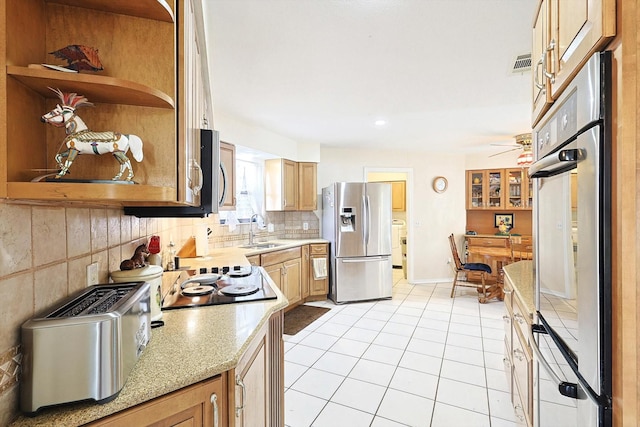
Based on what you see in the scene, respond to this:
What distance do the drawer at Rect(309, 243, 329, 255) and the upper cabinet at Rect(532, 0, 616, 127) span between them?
3234 mm

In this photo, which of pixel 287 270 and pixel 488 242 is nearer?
pixel 287 270

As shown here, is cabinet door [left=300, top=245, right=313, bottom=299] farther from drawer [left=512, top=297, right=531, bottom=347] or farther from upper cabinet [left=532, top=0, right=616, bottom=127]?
upper cabinet [left=532, top=0, right=616, bottom=127]

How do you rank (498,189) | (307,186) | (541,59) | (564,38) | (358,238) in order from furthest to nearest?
1. (498,189)
2. (307,186)
3. (358,238)
4. (541,59)
5. (564,38)

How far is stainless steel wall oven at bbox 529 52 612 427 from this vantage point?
688mm

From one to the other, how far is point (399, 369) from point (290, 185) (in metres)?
2.81

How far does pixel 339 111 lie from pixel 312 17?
1.53 meters

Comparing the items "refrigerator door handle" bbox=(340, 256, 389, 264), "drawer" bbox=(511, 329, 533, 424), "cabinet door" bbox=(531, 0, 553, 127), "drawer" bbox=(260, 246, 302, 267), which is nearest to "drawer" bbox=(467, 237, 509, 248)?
"refrigerator door handle" bbox=(340, 256, 389, 264)

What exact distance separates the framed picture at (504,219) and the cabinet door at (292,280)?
11.7 feet

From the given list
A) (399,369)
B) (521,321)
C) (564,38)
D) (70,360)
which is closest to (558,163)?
(564,38)

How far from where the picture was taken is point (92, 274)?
42.6 inches

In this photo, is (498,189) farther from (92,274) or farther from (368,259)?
(92,274)

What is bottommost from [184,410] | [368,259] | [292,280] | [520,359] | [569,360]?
[292,280]

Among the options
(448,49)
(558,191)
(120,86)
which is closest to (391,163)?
(448,49)

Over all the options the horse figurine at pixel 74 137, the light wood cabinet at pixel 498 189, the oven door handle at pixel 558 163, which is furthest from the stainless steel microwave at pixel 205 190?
the light wood cabinet at pixel 498 189
